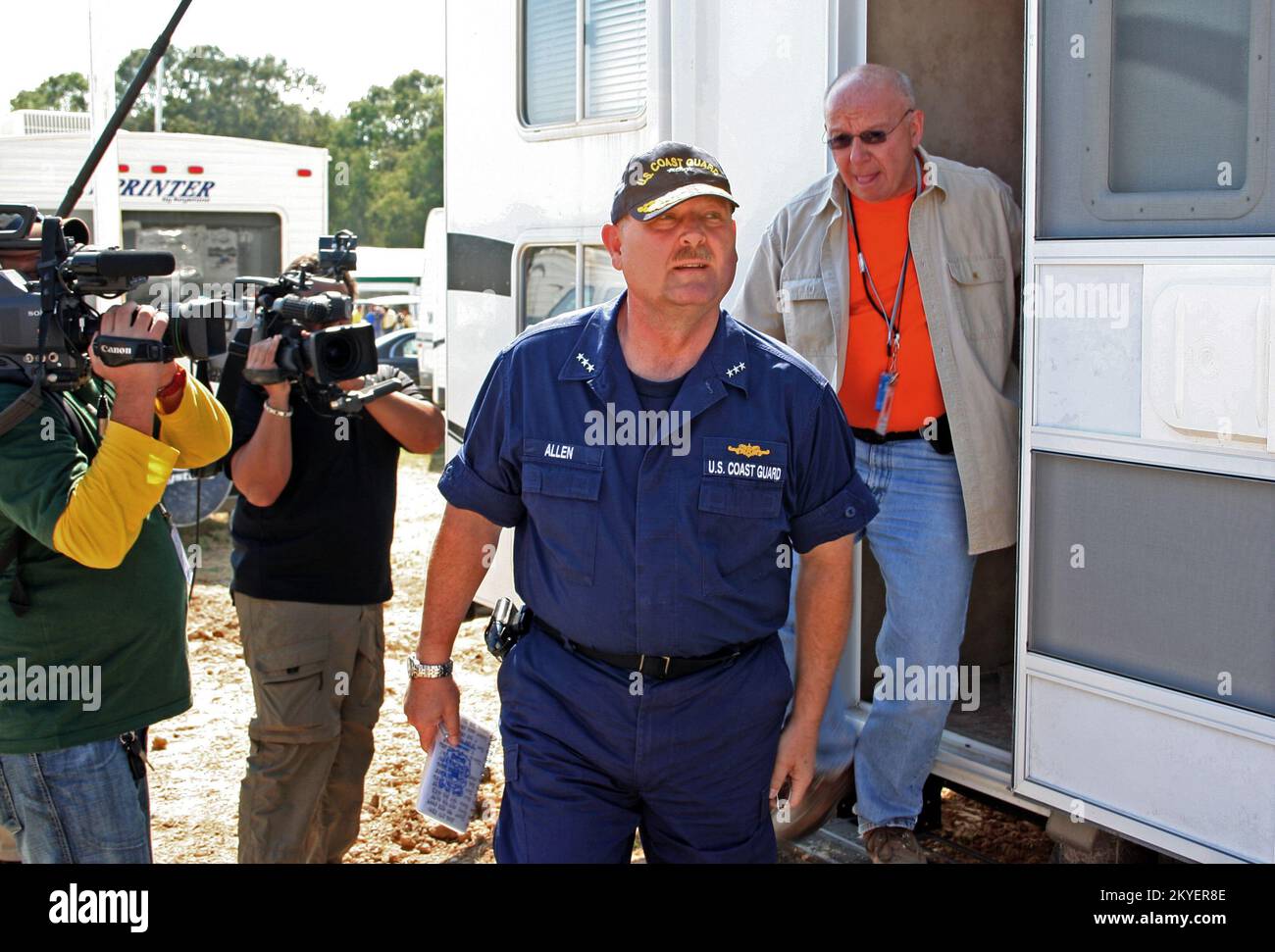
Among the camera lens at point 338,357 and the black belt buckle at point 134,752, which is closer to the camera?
the black belt buckle at point 134,752

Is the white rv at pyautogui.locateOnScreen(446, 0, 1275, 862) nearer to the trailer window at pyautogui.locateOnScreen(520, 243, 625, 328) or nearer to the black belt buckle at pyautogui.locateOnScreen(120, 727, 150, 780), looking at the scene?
the trailer window at pyautogui.locateOnScreen(520, 243, 625, 328)

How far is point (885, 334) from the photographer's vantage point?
367cm

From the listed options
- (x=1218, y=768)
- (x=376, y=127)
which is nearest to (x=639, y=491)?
(x=1218, y=768)

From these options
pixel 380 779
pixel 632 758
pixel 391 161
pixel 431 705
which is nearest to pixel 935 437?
pixel 632 758

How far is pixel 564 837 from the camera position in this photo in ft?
8.59

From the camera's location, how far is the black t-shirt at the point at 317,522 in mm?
3779

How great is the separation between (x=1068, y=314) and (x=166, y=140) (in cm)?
910

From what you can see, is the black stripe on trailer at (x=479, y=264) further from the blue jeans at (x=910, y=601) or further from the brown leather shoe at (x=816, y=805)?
the brown leather shoe at (x=816, y=805)

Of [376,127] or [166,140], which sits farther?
[376,127]

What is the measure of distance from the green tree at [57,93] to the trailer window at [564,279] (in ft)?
155

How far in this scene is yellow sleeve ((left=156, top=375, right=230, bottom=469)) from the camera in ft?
10.7

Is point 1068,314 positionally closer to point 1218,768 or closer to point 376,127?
point 1218,768

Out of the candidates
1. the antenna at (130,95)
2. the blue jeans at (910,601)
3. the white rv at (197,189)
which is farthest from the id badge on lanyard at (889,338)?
the white rv at (197,189)

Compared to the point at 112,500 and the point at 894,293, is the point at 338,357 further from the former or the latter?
the point at 894,293
